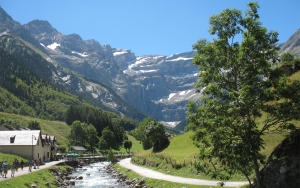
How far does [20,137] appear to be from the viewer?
87.8 metres

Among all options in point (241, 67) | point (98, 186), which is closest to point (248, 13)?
point (241, 67)

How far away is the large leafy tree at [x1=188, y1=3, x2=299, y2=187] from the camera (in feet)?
65.1

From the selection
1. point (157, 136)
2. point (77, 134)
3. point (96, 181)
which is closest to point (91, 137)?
point (77, 134)

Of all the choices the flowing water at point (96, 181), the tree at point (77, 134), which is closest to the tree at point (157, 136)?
the flowing water at point (96, 181)

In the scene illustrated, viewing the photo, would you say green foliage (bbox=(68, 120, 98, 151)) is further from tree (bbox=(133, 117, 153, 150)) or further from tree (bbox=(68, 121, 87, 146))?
tree (bbox=(133, 117, 153, 150))

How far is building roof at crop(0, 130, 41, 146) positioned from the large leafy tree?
7219cm

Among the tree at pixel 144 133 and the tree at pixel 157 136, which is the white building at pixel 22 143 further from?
the tree at pixel 144 133

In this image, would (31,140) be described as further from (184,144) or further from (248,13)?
(248,13)

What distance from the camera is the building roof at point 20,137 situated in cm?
8538

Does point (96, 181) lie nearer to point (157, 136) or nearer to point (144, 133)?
point (157, 136)

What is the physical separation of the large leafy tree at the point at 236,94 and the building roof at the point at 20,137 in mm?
72193

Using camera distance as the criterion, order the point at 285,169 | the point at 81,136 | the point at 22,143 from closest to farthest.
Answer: the point at 285,169 → the point at 22,143 → the point at 81,136

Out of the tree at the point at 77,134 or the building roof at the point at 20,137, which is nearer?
the building roof at the point at 20,137

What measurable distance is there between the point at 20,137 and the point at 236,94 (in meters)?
82.8
